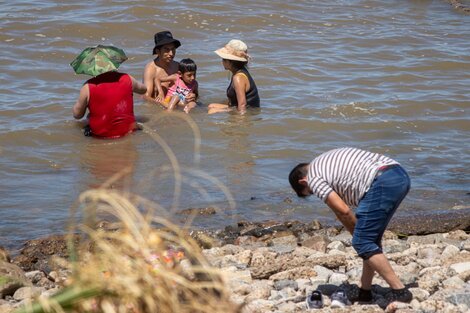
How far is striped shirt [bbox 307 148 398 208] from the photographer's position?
520 centimetres

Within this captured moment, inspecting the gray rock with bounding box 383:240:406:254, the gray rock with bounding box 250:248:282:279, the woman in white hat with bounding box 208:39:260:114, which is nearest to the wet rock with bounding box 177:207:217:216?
the gray rock with bounding box 250:248:282:279

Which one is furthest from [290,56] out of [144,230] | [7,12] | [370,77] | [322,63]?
[144,230]

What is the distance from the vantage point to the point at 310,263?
6230 mm

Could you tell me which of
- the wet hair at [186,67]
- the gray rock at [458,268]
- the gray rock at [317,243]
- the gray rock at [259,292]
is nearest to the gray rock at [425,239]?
the gray rock at [317,243]

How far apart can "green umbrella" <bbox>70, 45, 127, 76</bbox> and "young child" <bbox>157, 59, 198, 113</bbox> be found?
1.53 meters

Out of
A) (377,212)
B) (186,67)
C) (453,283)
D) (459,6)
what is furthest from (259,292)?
(459,6)

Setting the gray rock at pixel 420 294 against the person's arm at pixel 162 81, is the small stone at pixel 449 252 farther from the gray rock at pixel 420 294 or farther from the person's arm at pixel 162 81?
the person's arm at pixel 162 81

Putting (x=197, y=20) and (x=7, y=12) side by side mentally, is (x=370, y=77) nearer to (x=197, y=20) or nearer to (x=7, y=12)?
(x=197, y=20)

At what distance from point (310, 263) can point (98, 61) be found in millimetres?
4309

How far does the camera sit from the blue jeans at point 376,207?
5.15 meters

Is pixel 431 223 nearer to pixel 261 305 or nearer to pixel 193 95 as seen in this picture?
pixel 261 305

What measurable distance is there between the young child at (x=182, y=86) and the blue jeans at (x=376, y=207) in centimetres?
620

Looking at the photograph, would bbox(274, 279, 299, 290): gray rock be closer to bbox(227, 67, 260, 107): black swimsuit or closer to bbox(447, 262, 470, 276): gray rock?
bbox(447, 262, 470, 276): gray rock

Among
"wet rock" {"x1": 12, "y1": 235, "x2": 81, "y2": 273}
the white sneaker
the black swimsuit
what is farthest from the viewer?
the black swimsuit
